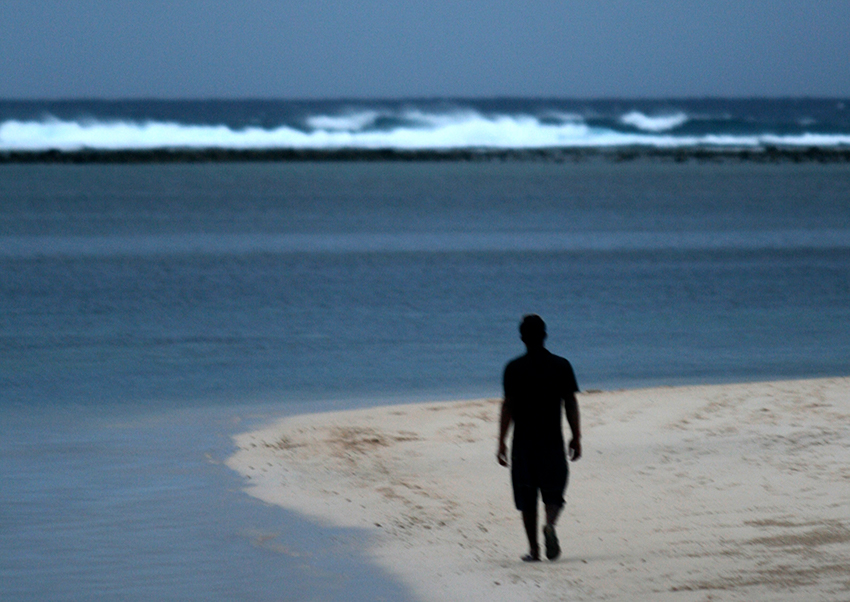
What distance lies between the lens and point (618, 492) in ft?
26.0

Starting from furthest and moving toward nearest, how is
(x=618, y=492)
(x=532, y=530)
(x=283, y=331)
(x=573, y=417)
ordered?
(x=283, y=331) < (x=618, y=492) < (x=532, y=530) < (x=573, y=417)

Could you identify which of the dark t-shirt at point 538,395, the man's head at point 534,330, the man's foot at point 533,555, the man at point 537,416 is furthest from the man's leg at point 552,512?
the man's head at point 534,330

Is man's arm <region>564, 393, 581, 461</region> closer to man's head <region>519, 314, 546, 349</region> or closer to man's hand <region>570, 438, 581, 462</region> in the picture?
man's hand <region>570, 438, 581, 462</region>

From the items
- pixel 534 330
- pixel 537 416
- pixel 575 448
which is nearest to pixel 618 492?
pixel 575 448

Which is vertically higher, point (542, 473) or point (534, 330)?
point (534, 330)

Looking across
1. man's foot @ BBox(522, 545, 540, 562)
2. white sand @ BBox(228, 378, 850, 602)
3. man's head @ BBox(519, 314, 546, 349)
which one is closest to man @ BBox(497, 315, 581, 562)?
man's head @ BBox(519, 314, 546, 349)

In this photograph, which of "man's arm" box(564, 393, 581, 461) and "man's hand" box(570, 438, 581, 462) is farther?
"man's hand" box(570, 438, 581, 462)

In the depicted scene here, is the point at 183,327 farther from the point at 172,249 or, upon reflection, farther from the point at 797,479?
the point at 172,249

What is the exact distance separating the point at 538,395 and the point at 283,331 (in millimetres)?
12369

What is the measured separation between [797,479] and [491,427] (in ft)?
9.67

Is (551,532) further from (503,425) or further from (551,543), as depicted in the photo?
(503,425)

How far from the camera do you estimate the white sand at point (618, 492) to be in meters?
6.13

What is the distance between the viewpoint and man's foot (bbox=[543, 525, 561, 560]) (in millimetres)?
6324

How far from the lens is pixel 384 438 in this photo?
9.95m
